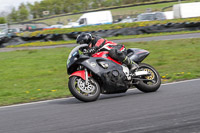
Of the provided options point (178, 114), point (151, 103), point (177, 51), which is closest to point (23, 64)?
point (177, 51)

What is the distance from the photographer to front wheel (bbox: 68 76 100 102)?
5.97 meters

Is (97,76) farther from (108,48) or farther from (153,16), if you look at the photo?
(153,16)

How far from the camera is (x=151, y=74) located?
695cm

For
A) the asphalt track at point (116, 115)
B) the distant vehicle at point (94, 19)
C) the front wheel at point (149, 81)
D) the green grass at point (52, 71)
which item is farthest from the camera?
the distant vehicle at point (94, 19)

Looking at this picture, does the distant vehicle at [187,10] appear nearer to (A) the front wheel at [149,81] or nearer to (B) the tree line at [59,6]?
(A) the front wheel at [149,81]

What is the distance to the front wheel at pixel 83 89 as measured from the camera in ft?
19.6

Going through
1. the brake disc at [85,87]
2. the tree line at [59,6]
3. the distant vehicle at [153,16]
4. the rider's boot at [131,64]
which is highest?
the tree line at [59,6]

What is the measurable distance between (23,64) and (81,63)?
25.6ft

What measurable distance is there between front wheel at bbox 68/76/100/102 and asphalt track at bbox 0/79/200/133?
0.13 metres

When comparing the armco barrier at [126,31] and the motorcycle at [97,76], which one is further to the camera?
the armco barrier at [126,31]

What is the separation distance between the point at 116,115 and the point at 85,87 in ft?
4.58

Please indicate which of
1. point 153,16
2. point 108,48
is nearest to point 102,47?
point 108,48

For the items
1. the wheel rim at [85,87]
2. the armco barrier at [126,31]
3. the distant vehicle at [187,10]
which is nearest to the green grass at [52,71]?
the wheel rim at [85,87]

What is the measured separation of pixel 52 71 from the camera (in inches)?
448
